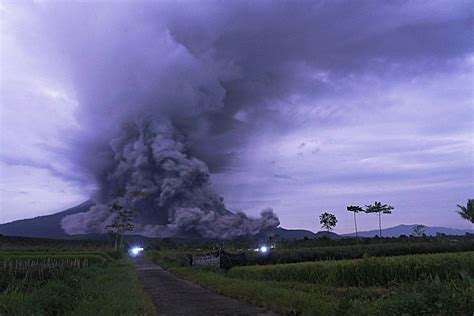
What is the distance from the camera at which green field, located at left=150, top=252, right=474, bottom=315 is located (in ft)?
25.1

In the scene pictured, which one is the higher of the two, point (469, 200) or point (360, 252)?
point (469, 200)

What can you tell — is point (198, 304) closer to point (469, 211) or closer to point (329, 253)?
point (329, 253)

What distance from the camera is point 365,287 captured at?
16109 millimetres

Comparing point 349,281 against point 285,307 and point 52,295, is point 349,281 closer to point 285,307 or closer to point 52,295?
point 285,307

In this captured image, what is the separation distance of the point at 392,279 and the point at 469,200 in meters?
57.5

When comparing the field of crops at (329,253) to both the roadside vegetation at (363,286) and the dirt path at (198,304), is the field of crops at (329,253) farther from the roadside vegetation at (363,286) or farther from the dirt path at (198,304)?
the dirt path at (198,304)

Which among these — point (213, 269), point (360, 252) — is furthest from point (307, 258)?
point (213, 269)

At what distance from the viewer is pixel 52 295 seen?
12.2 m

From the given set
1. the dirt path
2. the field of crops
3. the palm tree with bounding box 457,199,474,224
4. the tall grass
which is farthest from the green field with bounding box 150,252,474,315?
the palm tree with bounding box 457,199,474,224

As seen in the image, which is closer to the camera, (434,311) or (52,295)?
(434,311)

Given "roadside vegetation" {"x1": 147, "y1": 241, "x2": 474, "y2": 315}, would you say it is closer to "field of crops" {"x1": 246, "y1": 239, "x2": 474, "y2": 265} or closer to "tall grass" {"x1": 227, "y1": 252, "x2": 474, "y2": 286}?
"tall grass" {"x1": 227, "y1": 252, "x2": 474, "y2": 286}

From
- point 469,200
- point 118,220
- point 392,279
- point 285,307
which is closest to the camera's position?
point 285,307

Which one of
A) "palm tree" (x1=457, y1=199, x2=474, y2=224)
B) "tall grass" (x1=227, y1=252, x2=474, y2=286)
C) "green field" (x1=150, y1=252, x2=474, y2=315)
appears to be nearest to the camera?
"green field" (x1=150, y1=252, x2=474, y2=315)

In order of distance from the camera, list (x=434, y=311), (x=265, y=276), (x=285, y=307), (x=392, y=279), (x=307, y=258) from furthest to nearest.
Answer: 1. (x=307, y=258)
2. (x=265, y=276)
3. (x=392, y=279)
4. (x=285, y=307)
5. (x=434, y=311)
